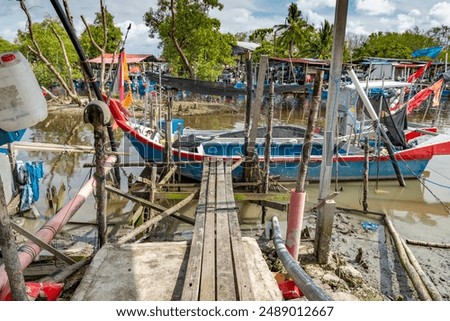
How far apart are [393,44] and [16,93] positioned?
42.3 m

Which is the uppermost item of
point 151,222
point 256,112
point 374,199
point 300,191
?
point 256,112

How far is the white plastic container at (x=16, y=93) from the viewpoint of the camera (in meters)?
2.33

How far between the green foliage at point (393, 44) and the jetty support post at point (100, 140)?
38335mm

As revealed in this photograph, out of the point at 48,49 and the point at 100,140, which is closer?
the point at 100,140

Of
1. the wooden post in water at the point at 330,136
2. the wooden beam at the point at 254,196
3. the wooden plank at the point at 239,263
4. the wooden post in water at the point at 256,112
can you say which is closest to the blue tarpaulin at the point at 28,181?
the wooden beam at the point at 254,196

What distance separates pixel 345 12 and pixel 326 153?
2.18 m

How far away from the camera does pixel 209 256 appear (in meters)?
3.77

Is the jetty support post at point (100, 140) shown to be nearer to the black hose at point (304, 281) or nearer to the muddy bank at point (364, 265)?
the black hose at point (304, 281)

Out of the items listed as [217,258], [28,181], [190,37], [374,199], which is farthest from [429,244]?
[190,37]

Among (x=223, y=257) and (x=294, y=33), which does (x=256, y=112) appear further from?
(x=294, y=33)

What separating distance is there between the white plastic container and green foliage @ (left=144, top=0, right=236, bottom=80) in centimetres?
2184

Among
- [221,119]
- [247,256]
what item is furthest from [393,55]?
[247,256]

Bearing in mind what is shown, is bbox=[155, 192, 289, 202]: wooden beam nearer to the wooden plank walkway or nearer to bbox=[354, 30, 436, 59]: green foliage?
the wooden plank walkway

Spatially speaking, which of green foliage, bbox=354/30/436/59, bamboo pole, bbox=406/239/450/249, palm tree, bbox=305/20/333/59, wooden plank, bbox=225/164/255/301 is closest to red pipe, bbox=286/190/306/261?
wooden plank, bbox=225/164/255/301
